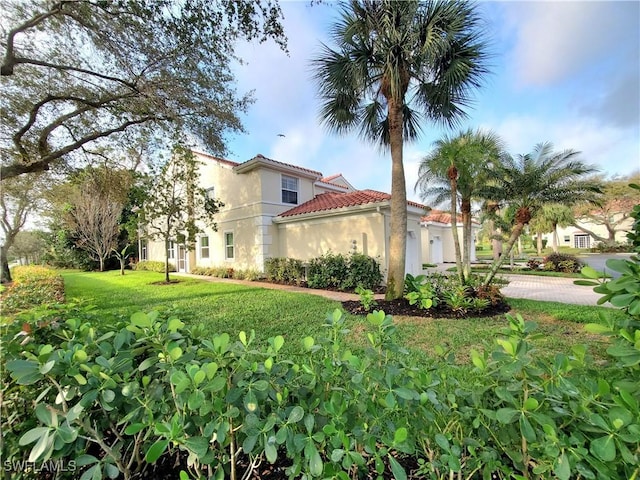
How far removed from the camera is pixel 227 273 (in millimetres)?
16391

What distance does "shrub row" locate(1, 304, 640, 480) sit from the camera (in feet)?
3.59

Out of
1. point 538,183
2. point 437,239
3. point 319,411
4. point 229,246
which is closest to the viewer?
point 319,411

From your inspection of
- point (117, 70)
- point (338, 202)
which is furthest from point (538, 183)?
point (117, 70)

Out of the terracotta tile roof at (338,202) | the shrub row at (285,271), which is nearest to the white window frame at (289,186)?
the terracotta tile roof at (338,202)

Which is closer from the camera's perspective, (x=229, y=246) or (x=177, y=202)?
(x=177, y=202)

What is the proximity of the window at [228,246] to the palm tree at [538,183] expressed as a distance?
13.5m

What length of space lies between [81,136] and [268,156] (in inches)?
302

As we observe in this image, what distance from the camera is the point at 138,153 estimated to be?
9.90 metres

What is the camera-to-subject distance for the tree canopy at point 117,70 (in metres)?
5.85

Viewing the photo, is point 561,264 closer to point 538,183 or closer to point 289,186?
point 538,183

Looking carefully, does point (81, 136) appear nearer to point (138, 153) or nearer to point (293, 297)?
point (138, 153)

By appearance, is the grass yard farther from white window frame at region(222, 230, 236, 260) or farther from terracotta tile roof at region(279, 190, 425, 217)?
white window frame at region(222, 230, 236, 260)

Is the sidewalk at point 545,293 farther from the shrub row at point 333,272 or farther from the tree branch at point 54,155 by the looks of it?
the tree branch at point 54,155

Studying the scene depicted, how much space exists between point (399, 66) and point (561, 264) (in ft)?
57.7
